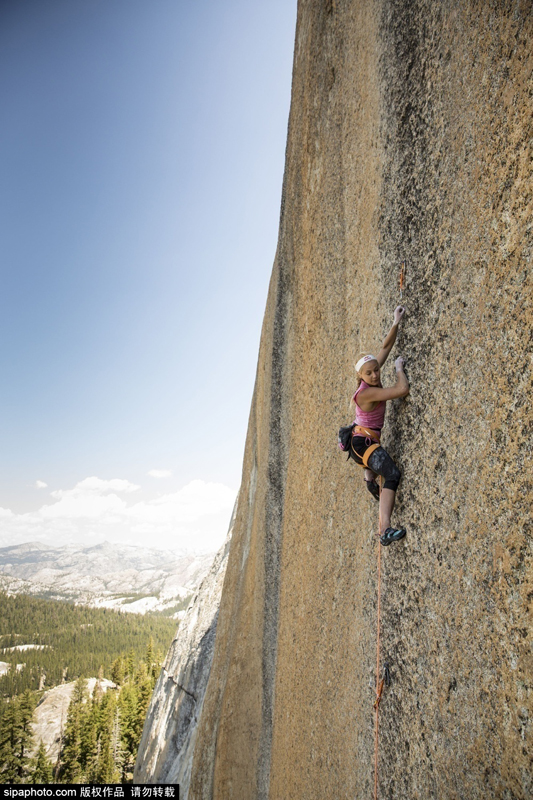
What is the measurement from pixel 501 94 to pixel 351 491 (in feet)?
11.3

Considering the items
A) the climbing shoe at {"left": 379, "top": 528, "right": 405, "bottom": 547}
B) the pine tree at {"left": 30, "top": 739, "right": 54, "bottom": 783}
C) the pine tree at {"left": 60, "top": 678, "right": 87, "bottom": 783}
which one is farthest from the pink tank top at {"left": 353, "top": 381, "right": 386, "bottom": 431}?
the pine tree at {"left": 60, "top": 678, "right": 87, "bottom": 783}

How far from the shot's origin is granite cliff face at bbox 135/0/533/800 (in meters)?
2.33

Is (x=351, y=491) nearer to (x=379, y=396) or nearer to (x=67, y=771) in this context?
(x=379, y=396)

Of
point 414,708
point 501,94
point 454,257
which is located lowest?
point 414,708

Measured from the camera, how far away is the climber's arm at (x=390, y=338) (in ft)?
11.8

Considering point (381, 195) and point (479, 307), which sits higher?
point (381, 195)

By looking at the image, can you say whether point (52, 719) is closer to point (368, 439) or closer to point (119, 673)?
point (119, 673)

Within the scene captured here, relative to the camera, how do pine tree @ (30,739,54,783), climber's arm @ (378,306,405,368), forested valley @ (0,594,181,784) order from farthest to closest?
forested valley @ (0,594,181,784) → pine tree @ (30,739,54,783) → climber's arm @ (378,306,405,368)

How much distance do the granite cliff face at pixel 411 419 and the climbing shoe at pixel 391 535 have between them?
0.09m

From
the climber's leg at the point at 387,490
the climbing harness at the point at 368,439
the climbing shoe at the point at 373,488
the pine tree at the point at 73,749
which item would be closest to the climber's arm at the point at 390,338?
the climbing harness at the point at 368,439

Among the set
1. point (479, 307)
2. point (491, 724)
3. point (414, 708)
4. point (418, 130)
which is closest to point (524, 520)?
point (491, 724)

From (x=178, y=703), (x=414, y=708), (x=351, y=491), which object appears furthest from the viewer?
(x=178, y=703)

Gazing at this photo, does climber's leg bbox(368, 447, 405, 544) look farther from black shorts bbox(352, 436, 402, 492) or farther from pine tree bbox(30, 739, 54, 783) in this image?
pine tree bbox(30, 739, 54, 783)

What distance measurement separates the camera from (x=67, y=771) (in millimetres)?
39469
